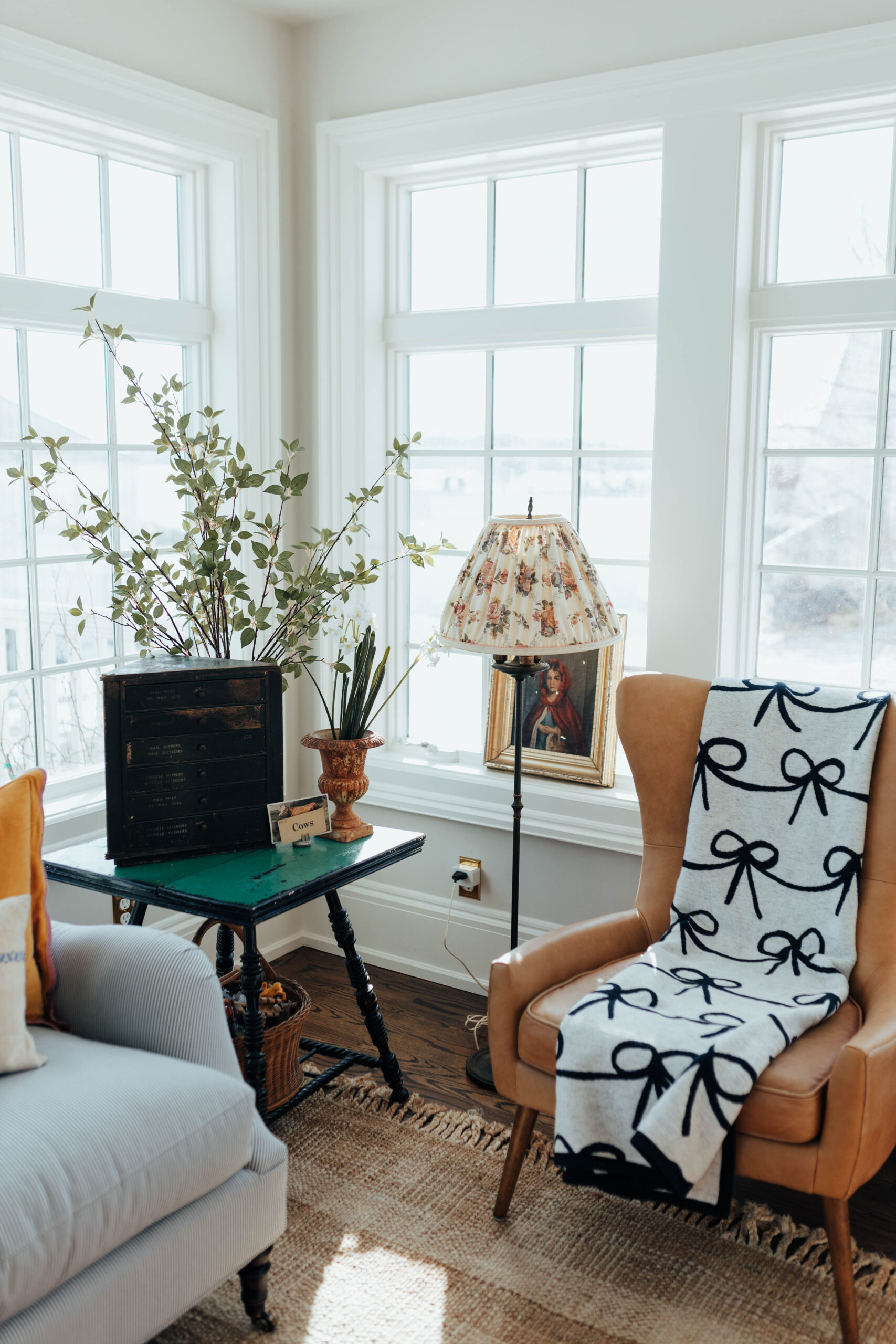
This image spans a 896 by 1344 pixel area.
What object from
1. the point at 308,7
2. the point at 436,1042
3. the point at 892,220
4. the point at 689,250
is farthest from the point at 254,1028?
the point at 308,7

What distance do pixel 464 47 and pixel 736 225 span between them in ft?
2.95

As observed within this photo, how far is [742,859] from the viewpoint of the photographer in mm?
2291

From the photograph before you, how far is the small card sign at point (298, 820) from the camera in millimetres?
2432

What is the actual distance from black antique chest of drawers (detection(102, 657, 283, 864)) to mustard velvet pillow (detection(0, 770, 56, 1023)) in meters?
0.31

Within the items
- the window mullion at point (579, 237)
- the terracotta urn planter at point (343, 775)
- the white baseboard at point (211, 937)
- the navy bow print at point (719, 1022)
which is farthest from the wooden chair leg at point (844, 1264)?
the window mullion at point (579, 237)

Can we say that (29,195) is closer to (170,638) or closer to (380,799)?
(170,638)

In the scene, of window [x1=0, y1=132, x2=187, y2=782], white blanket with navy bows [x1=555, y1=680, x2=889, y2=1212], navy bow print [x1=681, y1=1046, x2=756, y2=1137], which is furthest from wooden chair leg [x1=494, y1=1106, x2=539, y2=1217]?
window [x1=0, y1=132, x2=187, y2=782]

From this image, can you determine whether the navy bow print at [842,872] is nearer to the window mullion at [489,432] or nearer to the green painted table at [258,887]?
the green painted table at [258,887]

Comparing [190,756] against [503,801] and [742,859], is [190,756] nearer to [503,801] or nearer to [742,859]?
[503,801]

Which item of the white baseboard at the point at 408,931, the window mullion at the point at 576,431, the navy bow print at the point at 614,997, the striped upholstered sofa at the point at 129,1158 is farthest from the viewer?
the white baseboard at the point at 408,931

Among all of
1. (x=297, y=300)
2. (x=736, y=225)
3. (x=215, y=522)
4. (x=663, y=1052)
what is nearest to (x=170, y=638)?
(x=215, y=522)

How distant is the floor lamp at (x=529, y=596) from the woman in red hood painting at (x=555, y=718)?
22.2 inches

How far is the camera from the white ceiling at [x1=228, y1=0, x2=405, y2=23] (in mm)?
2963

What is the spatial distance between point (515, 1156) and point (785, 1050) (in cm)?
58
